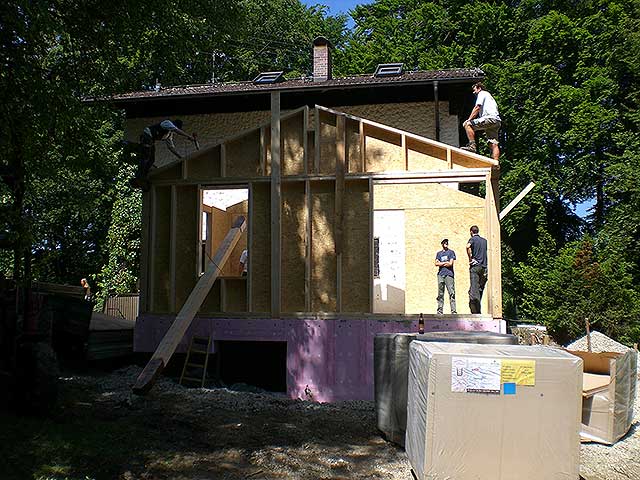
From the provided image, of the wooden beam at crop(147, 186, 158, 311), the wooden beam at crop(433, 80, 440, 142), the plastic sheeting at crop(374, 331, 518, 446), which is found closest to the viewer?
the plastic sheeting at crop(374, 331, 518, 446)

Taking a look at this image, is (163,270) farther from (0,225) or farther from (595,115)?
(595,115)

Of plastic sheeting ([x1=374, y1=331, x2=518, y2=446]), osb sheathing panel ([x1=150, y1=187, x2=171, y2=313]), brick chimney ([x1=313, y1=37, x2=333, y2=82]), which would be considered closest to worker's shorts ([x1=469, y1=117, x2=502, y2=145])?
plastic sheeting ([x1=374, y1=331, x2=518, y2=446])

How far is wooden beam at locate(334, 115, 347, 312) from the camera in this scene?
10.9 m

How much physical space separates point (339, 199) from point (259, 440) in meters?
4.99

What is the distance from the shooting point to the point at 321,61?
19375 mm

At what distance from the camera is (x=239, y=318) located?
36.4 ft

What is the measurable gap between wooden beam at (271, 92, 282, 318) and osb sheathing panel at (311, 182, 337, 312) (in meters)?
0.61

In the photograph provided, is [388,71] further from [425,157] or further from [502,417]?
[502,417]

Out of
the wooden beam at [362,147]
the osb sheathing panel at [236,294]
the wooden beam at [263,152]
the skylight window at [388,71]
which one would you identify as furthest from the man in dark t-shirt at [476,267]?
the skylight window at [388,71]

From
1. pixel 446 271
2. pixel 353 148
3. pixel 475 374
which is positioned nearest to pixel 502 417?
pixel 475 374

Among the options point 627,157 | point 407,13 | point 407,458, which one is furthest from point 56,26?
point 407,13

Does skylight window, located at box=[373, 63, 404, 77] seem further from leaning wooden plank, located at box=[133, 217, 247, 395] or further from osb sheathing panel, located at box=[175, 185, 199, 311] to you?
osb sheathing panel, located at box=[175, 185, 199, 311]

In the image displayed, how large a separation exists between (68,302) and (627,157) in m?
20.8

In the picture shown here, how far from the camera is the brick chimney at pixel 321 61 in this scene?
19.3m
